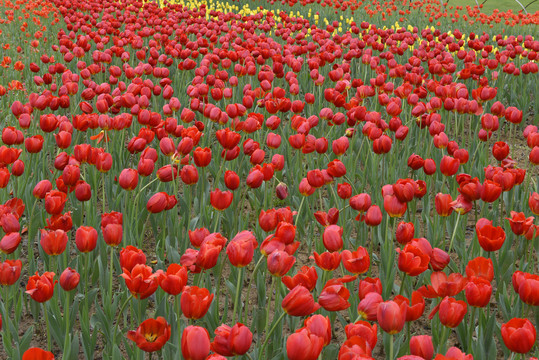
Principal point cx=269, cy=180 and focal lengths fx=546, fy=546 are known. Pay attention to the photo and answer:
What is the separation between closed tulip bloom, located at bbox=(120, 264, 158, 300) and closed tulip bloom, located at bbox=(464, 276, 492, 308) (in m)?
1.06

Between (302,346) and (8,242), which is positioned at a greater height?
(302,346)

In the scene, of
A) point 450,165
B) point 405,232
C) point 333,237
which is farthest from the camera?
point 450,165

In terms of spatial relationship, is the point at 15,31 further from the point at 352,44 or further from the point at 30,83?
the point at 352,44

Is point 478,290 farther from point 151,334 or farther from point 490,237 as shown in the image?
point 151,334

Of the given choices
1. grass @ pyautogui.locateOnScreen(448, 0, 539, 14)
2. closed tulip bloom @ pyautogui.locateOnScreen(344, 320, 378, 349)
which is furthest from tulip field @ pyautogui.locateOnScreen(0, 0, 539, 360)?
grass @ pyautogui.locateOnScreen(448, 0, 539, 14)

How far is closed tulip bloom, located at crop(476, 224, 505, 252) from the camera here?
2219 mm

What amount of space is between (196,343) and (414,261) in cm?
91

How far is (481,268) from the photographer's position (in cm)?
201

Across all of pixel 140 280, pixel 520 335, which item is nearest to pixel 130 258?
pixel 140 280

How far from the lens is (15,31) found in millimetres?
10953

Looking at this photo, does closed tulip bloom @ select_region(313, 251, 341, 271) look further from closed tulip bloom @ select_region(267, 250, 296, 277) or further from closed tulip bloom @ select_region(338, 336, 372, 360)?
closed tulip bloom @ select_region(338, 336, 372, 360)

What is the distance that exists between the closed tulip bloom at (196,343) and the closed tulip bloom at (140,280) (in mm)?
364

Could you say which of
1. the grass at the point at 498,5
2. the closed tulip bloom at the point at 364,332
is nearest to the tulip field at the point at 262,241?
the closed tulip bloom at the point at 364,332

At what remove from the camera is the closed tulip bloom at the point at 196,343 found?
4.88 feet
